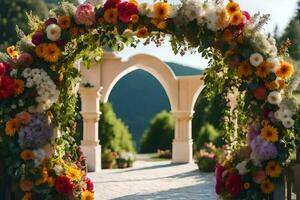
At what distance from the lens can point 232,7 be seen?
681 centimetres

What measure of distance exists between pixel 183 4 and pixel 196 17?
0.22m

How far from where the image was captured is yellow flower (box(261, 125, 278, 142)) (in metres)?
6.51

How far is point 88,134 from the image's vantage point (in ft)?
51.6

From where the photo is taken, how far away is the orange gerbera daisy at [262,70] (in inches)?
261

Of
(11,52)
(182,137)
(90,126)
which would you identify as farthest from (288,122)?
(182,137)

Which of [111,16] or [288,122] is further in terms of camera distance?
[111,16]

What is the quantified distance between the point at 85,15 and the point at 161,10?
0.88m

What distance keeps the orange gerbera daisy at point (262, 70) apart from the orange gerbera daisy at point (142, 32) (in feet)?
4.52

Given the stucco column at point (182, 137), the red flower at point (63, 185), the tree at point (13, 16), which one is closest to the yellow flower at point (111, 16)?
the red flower at point (63, 185)

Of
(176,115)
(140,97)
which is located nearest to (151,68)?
(176,115)

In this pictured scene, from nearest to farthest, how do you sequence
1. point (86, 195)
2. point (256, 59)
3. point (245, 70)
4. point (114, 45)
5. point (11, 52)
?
point (256, 59), point (245, 70), point (86, 195), point (11, 52), point (114, 45)

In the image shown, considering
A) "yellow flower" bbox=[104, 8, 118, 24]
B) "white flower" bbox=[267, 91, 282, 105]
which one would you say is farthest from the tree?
"white flower" bbox=[267, 91, 282, 105]

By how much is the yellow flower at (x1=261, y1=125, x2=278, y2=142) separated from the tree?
22.5m

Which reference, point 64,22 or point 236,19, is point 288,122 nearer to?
point 236,19
